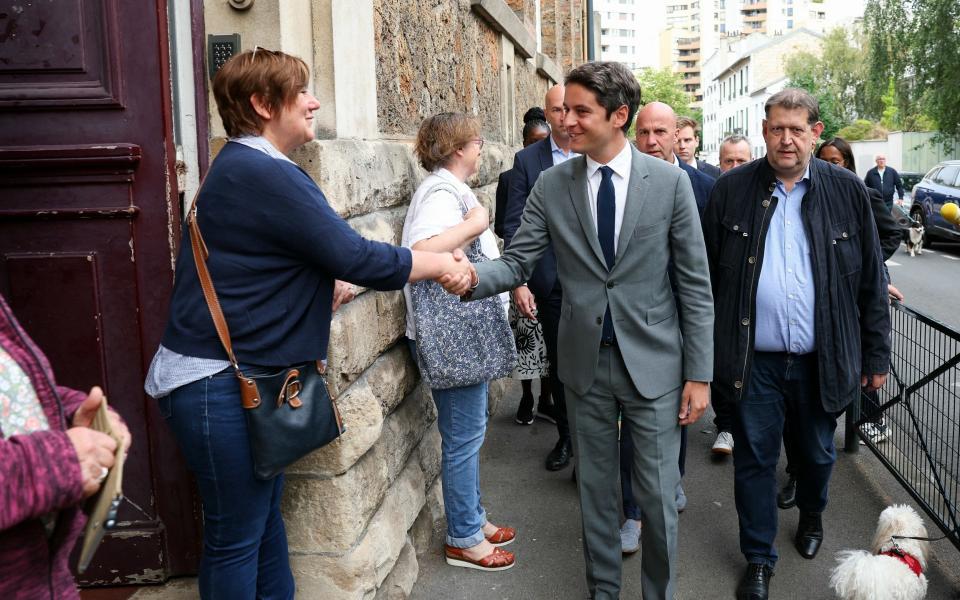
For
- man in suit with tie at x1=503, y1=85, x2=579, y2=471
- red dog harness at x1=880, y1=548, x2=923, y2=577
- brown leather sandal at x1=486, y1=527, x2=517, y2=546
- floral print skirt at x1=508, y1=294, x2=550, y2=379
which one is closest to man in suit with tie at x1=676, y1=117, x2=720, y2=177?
man in suit with tie at x1=503, y1=85, x2=579, y2=471

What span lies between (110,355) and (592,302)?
1790 millimetres

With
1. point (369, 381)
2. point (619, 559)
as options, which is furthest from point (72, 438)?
point (619, 559)

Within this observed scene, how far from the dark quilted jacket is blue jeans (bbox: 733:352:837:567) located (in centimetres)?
298

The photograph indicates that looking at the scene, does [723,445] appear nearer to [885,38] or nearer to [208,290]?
[208,290]

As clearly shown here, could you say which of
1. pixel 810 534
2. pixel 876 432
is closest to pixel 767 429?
pixel 810 534

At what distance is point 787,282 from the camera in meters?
3.95

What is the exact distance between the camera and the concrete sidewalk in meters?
4.11

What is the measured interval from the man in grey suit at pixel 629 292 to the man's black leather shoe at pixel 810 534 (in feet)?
3.88

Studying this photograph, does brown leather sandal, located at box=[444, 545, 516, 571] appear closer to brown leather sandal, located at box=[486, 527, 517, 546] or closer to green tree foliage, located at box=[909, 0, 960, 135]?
brown leather sandal, located at box=[486, 527, 517, 546]

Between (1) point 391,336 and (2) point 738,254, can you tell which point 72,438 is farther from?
(2) point 738,254

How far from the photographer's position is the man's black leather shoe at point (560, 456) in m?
5.70

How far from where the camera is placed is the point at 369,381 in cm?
372

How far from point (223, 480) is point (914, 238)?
1915 cm

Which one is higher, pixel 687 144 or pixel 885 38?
pixel 885 38
